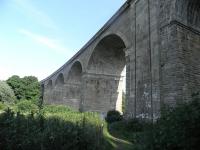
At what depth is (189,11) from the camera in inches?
365

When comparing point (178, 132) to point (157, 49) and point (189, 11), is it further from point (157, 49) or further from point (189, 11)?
point (189, 11)

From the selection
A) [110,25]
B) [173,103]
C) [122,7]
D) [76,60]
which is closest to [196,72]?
[173,103]

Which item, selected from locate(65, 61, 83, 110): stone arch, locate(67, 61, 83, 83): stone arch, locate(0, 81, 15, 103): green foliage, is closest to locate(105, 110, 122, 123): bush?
locate(65, 61, 83, 110): stone arch

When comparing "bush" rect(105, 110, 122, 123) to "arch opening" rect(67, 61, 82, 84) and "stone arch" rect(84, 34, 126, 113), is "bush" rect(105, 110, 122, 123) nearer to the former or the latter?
"stone arch" rect(84, 34, 126, 113)

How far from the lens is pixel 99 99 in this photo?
1962 cm

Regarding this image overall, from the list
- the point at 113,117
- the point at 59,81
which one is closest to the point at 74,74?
the point at 59,81

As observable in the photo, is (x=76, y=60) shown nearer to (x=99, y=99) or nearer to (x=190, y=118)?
(x=99, y=99)

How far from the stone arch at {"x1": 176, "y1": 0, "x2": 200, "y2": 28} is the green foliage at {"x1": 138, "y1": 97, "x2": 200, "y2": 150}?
18.8 ft

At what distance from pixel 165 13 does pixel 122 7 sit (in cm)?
471

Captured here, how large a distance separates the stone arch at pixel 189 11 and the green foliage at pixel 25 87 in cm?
2935

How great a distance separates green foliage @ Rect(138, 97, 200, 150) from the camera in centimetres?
381

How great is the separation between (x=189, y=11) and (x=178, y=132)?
6725 mm

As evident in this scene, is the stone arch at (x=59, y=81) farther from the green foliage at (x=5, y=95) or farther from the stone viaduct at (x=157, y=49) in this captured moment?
the stone viaduct at (x=157, y=49)

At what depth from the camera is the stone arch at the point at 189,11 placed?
29.5 ft
